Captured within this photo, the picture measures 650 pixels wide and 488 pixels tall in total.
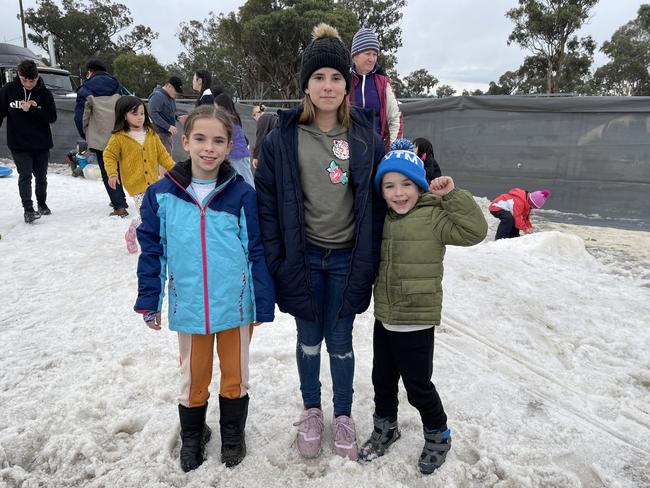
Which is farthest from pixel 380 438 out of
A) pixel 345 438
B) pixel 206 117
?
pixel 206 117

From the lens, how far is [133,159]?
434cm

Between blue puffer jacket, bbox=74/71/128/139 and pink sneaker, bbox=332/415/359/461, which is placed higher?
blue puffer jacket, bbox=74/71/128/139

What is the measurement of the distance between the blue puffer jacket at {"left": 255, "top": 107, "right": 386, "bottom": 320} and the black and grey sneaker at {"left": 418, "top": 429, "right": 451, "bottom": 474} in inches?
26.6

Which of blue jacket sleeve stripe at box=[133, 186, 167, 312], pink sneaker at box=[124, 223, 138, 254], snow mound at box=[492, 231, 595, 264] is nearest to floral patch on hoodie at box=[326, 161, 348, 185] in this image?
blue jacket sleeve stripe at box=[133, 186, 167, 312]

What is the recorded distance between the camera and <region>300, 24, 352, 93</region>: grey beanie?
192cm

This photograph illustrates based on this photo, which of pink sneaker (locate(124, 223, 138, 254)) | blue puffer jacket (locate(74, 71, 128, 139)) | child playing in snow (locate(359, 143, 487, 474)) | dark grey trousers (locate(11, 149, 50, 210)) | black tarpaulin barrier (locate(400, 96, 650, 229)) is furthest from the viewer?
black tarpaulin barrier (locate(400, 96, 650, 229))

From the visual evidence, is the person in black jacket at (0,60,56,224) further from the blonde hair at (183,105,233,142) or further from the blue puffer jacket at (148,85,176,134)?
the blonde hair at (183,105,233,142)

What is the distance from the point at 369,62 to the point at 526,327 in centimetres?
236

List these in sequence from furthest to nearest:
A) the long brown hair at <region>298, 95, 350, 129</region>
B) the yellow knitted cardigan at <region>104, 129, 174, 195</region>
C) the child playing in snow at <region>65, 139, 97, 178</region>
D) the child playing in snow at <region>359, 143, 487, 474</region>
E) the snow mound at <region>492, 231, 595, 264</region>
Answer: the child playing in snow at <region>65, 139, 97, 178</region> → the snow mound at <region>492, 231, 595, 264</region> → the yellow knitted cardigan at <region>104, 129, 174, 195</region> → the long brown hair at <region>298, 95, 350, 129</region> → the child playing in snow at <region>359, 143, 487, 474</region>

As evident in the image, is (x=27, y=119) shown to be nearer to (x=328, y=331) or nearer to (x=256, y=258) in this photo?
(x=256, y=258)

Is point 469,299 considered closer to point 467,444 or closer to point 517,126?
point 467,444

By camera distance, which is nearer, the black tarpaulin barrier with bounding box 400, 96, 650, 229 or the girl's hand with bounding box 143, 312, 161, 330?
the girl's hand with bounding box 143, 312, 161, 330

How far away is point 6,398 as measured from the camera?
7.89 feet

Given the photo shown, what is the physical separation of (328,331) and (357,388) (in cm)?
66
